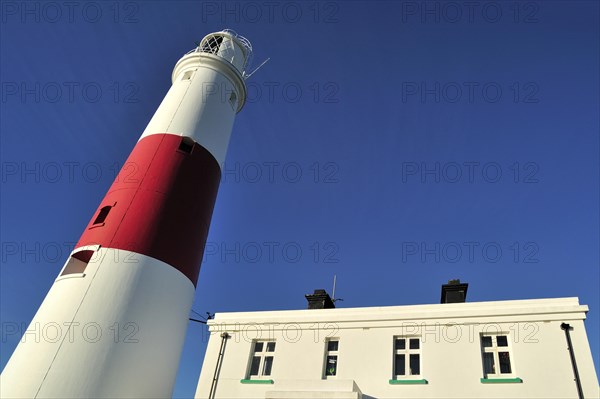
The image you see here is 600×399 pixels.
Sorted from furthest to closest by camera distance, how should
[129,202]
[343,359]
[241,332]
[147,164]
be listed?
[241,332] → [343,359] → [147,164] → [129,202]

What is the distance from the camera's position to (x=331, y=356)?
15.6 meters

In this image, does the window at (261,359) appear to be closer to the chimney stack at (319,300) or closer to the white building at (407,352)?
the white building at (407,352)

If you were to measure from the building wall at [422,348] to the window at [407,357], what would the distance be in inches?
8.4

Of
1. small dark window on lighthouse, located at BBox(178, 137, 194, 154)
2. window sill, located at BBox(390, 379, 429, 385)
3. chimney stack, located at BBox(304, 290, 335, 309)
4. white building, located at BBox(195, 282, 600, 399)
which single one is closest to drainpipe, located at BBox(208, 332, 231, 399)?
white building, located at BBox(195, 282, 600, 399)

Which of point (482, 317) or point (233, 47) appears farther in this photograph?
point (233, 47)

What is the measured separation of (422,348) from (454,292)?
2.73m

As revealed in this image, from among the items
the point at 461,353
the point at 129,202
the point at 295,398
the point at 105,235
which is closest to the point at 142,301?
the point at 105,235

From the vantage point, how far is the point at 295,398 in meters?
13.5

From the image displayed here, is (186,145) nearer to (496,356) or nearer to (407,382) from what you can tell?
(407,382)

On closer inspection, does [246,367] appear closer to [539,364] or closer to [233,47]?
[539,364]

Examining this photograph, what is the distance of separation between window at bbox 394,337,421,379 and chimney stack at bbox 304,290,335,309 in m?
3.73

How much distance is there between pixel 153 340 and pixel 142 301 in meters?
0.98

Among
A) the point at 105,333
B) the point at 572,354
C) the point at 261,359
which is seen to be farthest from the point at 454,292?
the point at 105,333

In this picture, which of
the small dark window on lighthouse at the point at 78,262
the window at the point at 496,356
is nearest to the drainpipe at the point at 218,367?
the small dark window on lighthouse at the point at 78,262
